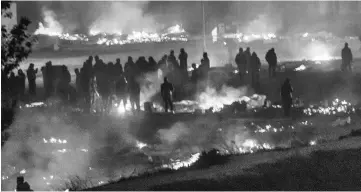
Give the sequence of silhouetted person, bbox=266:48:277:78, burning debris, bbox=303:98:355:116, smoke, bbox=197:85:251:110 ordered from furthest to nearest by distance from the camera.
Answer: silhouetted person, bbox=266:48:277:78, smoke, bbox=197:85:251:110, burning debris, bbox=303:98:355:116

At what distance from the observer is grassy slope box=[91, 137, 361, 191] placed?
11844mm

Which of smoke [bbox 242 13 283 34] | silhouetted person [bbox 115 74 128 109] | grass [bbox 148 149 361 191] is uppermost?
smoke [bbox 242 13 283 34]

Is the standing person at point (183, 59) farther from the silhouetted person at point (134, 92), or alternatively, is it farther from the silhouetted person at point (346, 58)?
the silhouetted person at point (346, 58)

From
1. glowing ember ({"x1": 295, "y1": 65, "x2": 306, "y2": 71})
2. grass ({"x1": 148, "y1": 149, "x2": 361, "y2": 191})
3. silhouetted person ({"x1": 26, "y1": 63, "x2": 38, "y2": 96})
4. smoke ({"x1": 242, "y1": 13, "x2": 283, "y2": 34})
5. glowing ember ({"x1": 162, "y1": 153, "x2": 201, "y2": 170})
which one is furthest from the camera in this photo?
smoke ({"x1": 242, "y1": 13, "x2": 283, "y2": 34})

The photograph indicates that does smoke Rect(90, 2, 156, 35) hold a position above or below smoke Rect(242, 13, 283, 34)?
above

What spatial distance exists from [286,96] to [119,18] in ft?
146

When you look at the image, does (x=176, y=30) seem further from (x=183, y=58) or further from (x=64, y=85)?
(x=64, y=85)

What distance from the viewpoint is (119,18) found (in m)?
64.0

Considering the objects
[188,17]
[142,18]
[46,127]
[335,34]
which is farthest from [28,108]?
[142,18]

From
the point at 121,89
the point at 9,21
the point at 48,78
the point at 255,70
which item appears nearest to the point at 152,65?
the point at 121,89

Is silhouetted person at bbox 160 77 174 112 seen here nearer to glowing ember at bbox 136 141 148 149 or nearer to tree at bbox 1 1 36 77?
glowing ember at bbox 136 141 148 149

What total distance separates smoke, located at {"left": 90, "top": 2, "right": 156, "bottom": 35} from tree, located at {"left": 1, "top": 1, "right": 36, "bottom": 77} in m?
48.0

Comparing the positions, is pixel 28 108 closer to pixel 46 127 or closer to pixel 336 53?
pixel 46 127

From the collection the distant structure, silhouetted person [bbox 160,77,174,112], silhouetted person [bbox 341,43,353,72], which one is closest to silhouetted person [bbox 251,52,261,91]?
silhouetted person [bbox 341,43,353,72]
